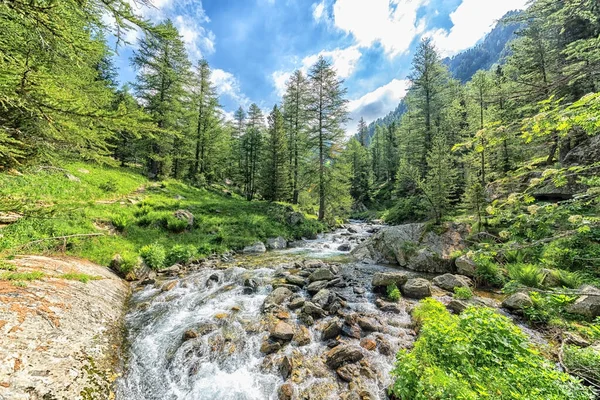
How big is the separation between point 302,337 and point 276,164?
21178 mm

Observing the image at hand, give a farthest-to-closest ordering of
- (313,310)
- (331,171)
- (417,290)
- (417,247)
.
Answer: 1. (331,171)
2. (417,247)
3. (417,290)
4. (313,310)

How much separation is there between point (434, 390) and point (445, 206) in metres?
12.8

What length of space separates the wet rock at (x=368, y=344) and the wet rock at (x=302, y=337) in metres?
1.27

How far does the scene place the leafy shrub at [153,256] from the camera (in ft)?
33.3

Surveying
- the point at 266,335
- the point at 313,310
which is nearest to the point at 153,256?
the point at 266,335

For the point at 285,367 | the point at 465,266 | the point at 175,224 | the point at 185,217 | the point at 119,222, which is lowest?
the point at 285,367

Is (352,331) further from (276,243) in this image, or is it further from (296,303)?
(276,243)

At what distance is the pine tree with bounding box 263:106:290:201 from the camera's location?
82.0ft

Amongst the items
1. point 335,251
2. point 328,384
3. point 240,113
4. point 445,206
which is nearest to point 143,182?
point 335,251

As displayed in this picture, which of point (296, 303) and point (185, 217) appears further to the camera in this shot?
point (185, 217)

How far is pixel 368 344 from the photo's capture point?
537cm

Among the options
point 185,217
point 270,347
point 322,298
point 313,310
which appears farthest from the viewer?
point 185,217

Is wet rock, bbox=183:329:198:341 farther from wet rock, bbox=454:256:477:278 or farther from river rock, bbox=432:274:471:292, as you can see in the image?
wet rock, bbox=454:256:477:278

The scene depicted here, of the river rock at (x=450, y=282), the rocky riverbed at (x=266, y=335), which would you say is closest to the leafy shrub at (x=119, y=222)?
the rocky riverbed at (x=266, y=335)
